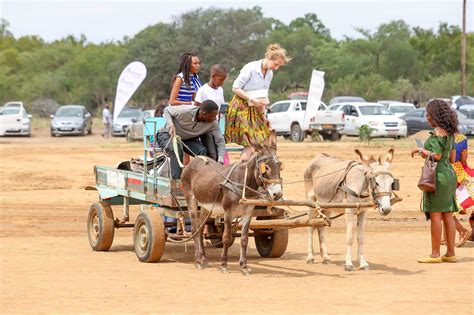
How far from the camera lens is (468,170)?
48.7ft

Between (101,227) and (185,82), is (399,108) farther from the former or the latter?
(185,82)

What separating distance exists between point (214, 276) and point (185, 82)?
2.99 metres

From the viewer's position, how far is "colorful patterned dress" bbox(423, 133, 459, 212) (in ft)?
43.6

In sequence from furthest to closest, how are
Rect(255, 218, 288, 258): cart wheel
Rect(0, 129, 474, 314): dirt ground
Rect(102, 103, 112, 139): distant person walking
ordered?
1. Rect(102, 103, 112, 139): distant person walking
2. Rect(255, 218, 288, 258): cart wheel
3. Rect(0, 129, 474, 314): dirt ground

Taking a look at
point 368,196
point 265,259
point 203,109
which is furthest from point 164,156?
point 368,196

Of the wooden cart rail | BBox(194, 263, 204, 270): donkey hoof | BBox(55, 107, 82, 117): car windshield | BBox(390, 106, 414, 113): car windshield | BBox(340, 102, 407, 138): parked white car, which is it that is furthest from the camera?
BBox(390, 106, 414, 113): car windshield

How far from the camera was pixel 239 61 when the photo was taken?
78438 millimetres

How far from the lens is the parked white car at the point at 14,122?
48.4 m

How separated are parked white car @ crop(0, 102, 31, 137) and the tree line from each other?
21.2 m

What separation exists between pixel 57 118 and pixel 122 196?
36.3 metres

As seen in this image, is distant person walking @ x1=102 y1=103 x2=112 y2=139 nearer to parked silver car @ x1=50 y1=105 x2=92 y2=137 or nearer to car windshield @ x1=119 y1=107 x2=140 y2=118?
car windshield @ x1=119 y1=107 x2=140 y2=118

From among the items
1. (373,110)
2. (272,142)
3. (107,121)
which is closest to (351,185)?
(272,142)

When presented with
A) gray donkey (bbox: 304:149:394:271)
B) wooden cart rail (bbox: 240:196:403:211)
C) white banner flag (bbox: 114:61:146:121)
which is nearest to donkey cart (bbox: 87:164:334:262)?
wooden cart rail (bbox: 240:196:403:211)

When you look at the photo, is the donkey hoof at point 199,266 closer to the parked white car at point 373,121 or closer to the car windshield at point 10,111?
the parked white car at point 373,121
